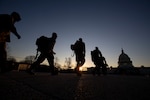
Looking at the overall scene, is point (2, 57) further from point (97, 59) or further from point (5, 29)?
point (97, 59)

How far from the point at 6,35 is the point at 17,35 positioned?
0.39 metres

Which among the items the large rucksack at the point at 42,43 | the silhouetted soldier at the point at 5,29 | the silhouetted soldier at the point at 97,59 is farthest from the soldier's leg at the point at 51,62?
the silhouetted soldier at the point at 97,59

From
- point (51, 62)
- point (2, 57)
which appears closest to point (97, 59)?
point (51, 62)

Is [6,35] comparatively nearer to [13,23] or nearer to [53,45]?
[13,23]

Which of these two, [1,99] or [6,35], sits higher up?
[6,35]

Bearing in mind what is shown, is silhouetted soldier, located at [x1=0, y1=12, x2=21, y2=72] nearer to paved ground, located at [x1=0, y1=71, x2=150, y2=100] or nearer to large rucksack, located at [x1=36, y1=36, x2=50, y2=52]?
large rucksack, located at [x1=36, y1=36, x2=50, y2=52]

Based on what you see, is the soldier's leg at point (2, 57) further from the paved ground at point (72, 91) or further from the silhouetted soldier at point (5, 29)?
the paved ground at point (72, 91)

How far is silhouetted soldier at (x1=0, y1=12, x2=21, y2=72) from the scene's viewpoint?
5.27 metres

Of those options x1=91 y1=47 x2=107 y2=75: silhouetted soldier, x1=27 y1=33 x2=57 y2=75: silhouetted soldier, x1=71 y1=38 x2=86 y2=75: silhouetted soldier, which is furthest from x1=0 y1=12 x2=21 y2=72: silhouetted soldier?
x1=91 y1=47 x2=107 y2=75: silhouetted soldier

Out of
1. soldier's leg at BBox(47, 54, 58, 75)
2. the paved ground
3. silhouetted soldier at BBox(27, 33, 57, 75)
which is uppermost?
silhouetted soldier at BBox(27, 33, 57, 75)

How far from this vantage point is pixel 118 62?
83312 mm

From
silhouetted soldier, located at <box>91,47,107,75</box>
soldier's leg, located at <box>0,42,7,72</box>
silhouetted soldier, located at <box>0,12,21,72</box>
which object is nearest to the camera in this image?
silhouetted soldier, located at <box>0,12,21,72</box>

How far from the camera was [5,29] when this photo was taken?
17.6ft

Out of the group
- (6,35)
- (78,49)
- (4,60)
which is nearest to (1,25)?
(6,35)
